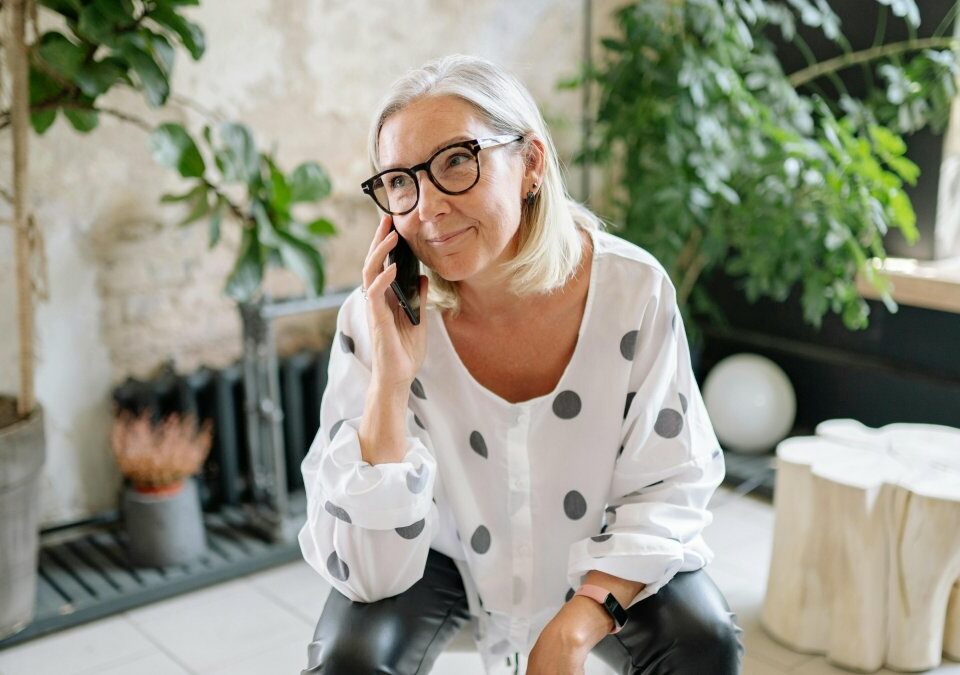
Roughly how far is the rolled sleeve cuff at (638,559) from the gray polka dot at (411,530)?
9.6 inches

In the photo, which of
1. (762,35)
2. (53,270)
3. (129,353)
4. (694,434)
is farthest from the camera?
(762,35)

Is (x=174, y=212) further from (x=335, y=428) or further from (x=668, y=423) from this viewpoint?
(x=668, y=423)

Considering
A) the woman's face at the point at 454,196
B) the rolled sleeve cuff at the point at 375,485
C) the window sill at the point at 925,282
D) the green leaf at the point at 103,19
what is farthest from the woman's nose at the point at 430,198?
the window sill at the point at 925,282

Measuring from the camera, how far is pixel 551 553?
5.40ft

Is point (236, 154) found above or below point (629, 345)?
above

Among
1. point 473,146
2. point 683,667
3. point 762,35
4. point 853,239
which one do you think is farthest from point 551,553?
point 762,35

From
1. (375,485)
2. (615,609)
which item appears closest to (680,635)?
(615,609)

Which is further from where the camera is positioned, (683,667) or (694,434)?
(694,434)

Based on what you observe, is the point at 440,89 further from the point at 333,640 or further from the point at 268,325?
the point at 268,325

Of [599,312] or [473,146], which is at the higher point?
[473,146]

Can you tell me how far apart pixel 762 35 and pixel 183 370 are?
2.15 m

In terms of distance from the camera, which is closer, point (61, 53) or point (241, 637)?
point (61, 53)

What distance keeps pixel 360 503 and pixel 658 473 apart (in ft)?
1.48

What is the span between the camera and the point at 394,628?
1486mm
